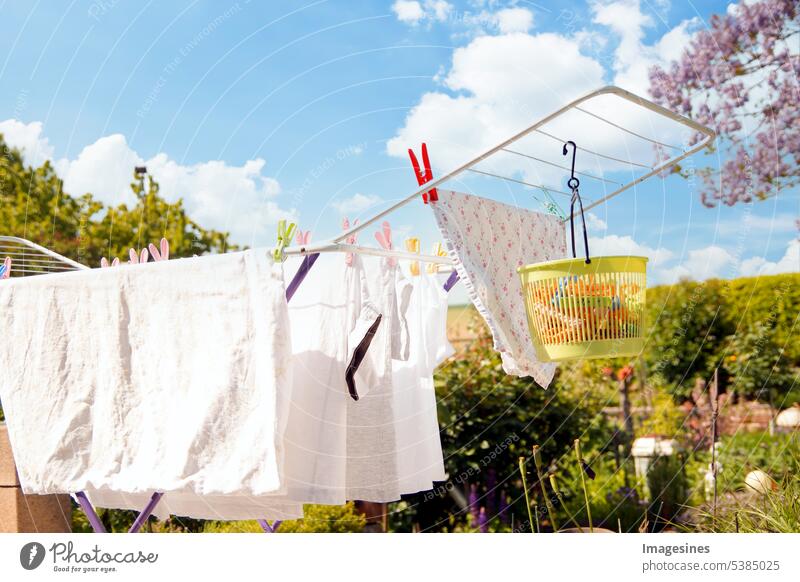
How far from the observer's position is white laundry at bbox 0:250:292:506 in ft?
8.65

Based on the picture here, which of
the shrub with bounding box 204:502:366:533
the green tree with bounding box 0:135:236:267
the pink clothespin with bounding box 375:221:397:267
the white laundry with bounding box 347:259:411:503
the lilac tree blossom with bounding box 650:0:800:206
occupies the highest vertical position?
the lilac tree blossom with bounding box 650:0:800:206

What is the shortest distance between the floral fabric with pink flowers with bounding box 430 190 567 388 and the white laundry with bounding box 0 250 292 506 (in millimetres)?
602

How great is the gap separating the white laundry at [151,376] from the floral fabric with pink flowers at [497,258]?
23.7 inches

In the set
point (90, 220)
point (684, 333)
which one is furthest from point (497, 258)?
point (90, 220)

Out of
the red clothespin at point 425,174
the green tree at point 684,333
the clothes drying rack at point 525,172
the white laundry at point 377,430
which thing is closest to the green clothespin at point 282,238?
the clothes drying rack at point 525,172

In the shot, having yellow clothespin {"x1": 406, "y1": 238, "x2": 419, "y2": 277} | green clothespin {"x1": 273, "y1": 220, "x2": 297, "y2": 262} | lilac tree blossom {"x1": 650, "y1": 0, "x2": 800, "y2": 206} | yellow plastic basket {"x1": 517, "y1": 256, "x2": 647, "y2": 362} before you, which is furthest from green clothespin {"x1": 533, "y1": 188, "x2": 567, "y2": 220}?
lilac tree blossom {"x1": 650, "y1": 0, "x2": 800, "y2": 206}

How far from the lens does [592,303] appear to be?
8.63 feet

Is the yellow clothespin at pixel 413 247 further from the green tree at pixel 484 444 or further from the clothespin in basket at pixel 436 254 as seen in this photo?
the green tree at pixel 484 444

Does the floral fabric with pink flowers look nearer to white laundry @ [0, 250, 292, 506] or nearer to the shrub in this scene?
white laundry @ [0, 250, 292, 506]

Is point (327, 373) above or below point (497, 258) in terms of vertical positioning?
below

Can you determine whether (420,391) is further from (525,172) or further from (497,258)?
(525,172)

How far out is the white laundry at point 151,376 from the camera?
8.65 ft

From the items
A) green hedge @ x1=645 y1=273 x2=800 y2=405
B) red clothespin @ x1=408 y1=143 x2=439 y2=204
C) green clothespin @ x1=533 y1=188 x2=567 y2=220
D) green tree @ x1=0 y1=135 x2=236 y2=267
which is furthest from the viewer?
green hedge @ x1=645 y1=273 x2=800 y2=405

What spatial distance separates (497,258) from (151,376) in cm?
126
